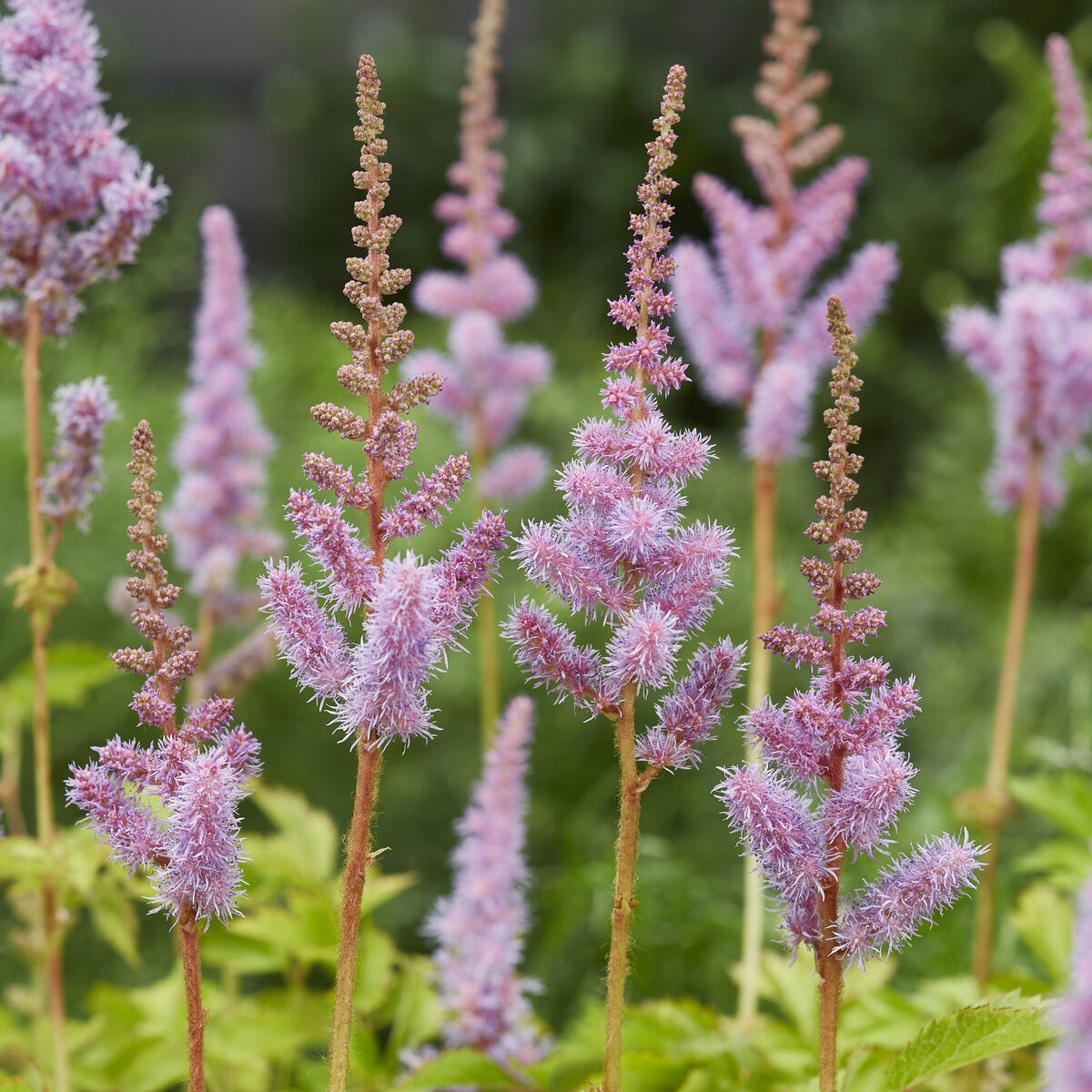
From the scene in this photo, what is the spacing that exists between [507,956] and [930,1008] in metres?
0.58

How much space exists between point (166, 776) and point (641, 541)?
15.5 inches

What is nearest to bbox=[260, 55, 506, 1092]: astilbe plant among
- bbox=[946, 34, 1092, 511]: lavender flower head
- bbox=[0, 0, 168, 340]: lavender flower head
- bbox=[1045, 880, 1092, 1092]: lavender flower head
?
bbox=[1045, 880, 1092, 1092]: lavender flower head

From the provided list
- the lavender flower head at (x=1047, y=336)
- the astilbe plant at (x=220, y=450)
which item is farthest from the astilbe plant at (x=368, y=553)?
the lavender flower head at (x=1047, y=336)

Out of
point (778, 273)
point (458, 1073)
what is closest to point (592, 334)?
point (778, 273)

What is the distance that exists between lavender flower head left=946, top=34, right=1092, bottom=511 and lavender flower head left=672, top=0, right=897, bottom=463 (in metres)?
0.24

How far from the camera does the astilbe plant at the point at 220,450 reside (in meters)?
2.12

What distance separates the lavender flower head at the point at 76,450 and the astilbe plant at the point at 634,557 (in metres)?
0.75

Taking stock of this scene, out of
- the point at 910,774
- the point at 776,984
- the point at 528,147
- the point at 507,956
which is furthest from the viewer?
the point at 528,147

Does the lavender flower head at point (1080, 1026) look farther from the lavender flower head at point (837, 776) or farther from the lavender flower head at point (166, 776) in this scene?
the lavender flower head at point (166, 776)

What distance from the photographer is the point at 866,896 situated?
38.6 inches

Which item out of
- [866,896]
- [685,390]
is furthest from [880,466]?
[866,896]

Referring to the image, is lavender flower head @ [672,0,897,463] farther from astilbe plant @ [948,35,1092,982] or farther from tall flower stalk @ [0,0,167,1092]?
tall flower stalk @ [0,0,167,1092]

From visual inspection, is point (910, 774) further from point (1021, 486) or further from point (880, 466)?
point (880, 466)

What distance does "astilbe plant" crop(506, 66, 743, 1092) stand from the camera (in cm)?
93
